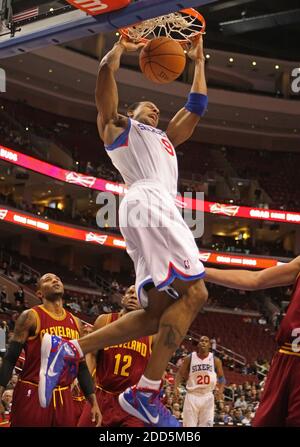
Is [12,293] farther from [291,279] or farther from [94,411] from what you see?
[291,279]

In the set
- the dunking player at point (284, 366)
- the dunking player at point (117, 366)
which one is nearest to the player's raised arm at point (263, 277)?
the dunking player at point (284, 366)

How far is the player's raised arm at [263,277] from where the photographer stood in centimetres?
405

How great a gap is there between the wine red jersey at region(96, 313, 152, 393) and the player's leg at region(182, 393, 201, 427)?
4.54m

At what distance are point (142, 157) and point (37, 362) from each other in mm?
2491

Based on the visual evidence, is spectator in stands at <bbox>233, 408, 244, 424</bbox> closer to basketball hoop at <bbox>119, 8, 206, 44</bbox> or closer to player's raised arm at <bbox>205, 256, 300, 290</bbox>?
basketball hoop at <bbox>119, 8, 206, 44</bbox>

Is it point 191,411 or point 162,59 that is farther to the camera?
point 191,411

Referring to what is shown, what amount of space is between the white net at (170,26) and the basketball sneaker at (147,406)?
9.75 ft

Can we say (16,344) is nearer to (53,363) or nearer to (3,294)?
(53,363)

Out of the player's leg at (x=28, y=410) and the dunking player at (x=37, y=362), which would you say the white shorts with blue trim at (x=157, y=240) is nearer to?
the dunking player at (x=37, y=362)

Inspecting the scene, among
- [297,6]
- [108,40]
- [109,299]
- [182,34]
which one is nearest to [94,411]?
[182,34]

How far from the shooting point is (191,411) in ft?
36.5

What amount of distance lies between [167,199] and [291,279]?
3.03ft

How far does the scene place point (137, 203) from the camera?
14.5ft

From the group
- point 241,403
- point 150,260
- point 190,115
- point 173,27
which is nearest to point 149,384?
point 150,260
